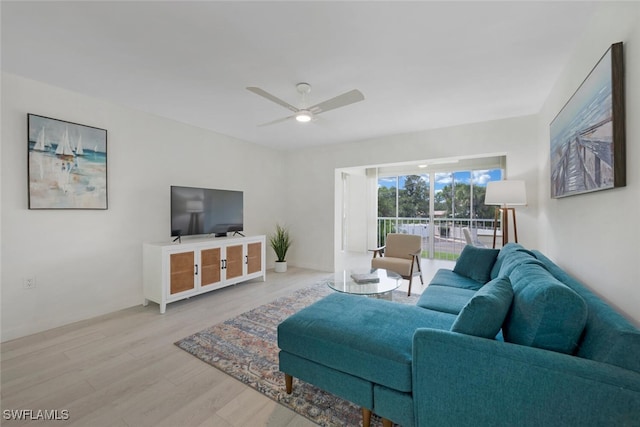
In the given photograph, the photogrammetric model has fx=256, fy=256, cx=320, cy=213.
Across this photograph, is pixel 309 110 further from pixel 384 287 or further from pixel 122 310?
pixel 122 310

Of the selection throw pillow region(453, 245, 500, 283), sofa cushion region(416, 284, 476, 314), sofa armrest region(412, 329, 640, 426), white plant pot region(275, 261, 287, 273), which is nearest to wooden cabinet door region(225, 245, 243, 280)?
white plant pot region(275, 261, 287, 273)

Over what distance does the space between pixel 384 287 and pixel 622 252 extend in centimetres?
168

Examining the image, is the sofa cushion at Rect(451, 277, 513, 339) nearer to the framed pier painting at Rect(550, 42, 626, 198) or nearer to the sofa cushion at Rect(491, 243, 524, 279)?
the framed pier painting at Rect(550, 42, 626, 198)

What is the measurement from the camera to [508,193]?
123 inches

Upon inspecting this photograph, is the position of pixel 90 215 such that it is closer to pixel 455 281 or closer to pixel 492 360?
pixel 492 360

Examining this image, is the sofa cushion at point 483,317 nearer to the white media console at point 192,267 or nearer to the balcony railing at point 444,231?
the white media console at point 192,267

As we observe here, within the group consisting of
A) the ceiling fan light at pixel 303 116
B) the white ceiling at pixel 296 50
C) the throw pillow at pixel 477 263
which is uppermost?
the white ceiling at pixel 296 50

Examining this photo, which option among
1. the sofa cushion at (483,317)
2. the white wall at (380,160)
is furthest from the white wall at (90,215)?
the sofa cushion at (483,317)

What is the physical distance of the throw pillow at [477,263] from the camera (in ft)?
9.03

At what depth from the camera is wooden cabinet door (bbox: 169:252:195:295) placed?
10.4ft

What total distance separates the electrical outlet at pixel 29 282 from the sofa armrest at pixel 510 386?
11.7 feet

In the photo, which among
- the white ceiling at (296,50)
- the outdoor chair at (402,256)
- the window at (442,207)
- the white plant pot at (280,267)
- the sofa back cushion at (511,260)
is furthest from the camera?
the window at (442,207)

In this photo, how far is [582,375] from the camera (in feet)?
3.01

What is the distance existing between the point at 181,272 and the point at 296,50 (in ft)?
9.33
